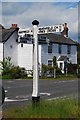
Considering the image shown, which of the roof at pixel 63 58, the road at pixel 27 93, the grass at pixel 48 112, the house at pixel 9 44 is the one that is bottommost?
the road at pixel 27 93

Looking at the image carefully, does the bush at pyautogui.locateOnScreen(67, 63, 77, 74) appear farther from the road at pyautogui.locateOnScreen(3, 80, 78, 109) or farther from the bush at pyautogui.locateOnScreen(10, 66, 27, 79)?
the road at pyautogui.locateOnScreen(3, 80, 78, 109)

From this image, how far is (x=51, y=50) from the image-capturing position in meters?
51.8

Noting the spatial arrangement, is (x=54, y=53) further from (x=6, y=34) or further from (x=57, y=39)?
(x=6, y=34)

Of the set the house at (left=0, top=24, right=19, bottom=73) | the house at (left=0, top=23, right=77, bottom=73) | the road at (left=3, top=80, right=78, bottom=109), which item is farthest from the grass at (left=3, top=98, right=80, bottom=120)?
the house at (left=0, top=24, right=19, bottom=73)

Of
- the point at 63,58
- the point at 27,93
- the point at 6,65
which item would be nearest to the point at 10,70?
the point at 6,65

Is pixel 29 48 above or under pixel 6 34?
under

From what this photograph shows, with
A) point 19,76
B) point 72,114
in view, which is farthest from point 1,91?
point 19,76

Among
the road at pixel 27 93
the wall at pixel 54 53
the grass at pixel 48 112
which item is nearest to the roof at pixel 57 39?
the wall at pixel 54 53

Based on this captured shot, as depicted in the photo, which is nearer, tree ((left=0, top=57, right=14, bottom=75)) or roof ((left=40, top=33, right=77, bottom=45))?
tree ((left=0, top=57, right=14, bottom=75))

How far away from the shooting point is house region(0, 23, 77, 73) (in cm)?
4606

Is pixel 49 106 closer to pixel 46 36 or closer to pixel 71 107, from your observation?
pixel 71 107

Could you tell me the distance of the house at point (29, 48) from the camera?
151 feet

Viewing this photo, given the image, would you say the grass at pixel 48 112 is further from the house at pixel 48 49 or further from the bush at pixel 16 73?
the house at pixel 48 49

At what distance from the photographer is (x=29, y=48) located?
48.2 meters
